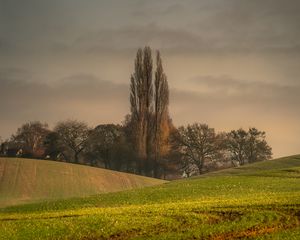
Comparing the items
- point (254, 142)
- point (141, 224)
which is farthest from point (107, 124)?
point (141, 224)

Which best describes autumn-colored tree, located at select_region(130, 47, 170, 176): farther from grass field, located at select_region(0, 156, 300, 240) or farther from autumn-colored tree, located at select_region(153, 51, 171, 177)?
grass field, located at select_region(0, 156, 300, 240)

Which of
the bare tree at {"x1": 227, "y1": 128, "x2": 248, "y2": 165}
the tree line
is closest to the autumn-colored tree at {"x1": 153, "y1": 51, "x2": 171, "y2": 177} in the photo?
the tree line

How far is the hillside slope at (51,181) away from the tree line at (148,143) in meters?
17.9

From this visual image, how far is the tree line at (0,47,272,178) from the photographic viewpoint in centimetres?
13250

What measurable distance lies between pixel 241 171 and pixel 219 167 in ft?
182

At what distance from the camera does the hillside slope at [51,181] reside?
92.8m

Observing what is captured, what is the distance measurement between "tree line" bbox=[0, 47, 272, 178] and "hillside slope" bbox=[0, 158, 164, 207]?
1794 cm

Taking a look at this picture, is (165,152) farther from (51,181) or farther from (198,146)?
→ (51,181)

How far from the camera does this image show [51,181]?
99.9m

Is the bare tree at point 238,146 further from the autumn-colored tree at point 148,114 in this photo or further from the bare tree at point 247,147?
the autumn-colored tree at point 148,114

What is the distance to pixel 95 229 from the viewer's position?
37.4 meters

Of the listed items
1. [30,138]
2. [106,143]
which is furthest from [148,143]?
[30,138]

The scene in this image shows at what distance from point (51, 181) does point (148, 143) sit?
1427 inches

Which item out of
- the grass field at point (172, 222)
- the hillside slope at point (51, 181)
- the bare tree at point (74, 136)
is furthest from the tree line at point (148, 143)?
the grass field at point (172, 222)
